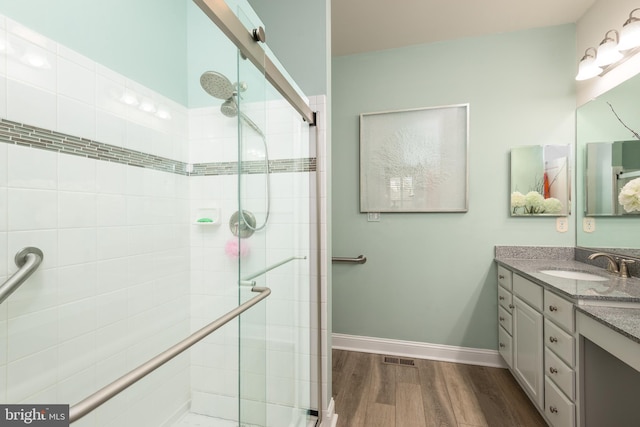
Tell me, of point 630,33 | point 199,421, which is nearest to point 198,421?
point 199,421

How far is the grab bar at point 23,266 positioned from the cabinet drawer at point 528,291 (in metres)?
2.21

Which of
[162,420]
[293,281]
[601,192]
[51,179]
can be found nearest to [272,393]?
[293,281]

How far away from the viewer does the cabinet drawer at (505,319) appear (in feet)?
6.23

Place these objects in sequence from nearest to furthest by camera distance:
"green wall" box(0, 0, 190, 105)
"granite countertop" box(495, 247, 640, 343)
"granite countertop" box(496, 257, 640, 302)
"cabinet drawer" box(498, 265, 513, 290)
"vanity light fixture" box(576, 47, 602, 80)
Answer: "green wall" box(0, 0, 190, 105) < "granite countertop" box(495, 247, 640, 343) < "granite countertop" box(496, 257, 640, 302) < "vanity light fixture" box(576, 47, 602, 80) < "cabinet drawer" box(498, 265, 513, 290)

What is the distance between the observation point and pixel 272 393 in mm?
1136

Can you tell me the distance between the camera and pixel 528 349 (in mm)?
1611

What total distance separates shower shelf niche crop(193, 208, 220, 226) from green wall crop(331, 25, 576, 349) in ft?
3.91

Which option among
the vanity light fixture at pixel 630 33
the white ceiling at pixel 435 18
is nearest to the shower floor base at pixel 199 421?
the white ceiling at pixel 435 18

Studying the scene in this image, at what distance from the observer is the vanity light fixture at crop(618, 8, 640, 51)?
1.51 metres

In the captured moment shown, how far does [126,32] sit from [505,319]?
9.23 feet

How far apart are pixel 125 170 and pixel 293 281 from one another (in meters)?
0.92

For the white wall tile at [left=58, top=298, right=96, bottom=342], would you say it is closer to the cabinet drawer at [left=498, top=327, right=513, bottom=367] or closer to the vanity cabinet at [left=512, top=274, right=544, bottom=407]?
the vanity cabinet at [left=512, top=274, right=544, bottom=407]

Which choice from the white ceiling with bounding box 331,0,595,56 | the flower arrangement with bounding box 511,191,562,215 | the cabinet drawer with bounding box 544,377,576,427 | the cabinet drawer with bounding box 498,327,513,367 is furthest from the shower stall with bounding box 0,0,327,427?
the flower arrangement with bounding box 511,191,562,215

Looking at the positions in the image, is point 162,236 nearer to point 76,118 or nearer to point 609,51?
point 76,118
